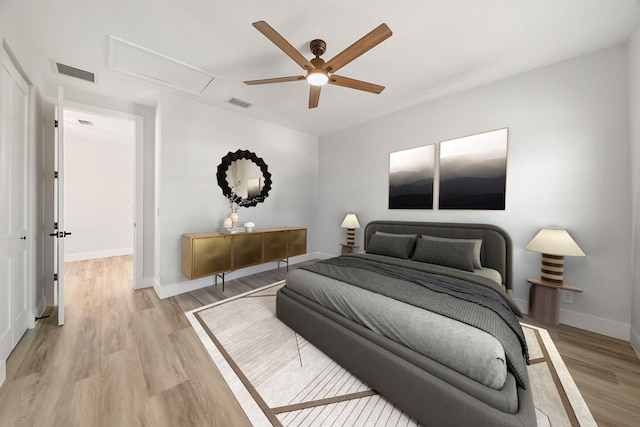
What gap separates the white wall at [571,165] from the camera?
2209 mm

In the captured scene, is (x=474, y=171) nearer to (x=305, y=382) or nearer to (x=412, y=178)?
(x=412, y=178)

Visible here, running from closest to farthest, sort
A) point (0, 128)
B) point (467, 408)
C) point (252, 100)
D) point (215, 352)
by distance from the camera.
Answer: point (467, 408), point (0, 128), point (215, 352), point (252, 100)

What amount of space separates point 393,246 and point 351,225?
1.16 m

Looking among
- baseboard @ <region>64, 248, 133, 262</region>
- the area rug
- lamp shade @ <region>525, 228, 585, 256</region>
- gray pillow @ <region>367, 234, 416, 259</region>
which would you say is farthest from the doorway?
lamp shade @ <region>525, 228, 585, 256</region>

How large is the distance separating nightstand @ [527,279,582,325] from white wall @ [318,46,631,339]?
0.31 meters

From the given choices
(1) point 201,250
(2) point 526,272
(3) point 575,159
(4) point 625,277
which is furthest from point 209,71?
(4) point 625,277

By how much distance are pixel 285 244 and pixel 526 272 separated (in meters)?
3.37

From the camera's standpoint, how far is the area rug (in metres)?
1.35

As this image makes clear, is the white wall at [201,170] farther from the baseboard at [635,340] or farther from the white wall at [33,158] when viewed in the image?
the baseboard at [635,340]

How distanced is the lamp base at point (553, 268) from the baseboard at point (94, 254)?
798cm

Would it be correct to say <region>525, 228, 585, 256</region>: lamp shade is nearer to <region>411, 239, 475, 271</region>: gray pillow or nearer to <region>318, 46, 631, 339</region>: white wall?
<region>318, 46, 631, 339</region>: white wall

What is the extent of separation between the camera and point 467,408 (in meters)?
1.10

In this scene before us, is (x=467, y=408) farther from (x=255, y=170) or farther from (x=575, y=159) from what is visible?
(x=255, y=170)

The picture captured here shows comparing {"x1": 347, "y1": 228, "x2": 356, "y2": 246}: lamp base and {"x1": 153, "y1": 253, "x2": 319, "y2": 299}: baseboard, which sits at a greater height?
{"x1": 347, "y1": 228, "x2": 356, "y2": 246}: lamp base
